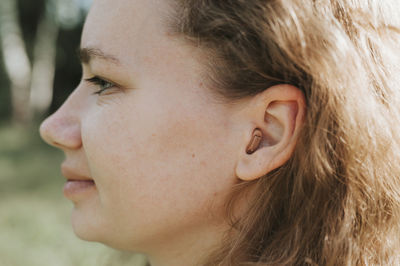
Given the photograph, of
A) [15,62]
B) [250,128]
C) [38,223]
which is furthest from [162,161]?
[15,62]

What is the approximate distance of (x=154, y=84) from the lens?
1.79 m

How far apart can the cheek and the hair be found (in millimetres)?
120

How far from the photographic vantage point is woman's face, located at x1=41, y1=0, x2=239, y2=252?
5.80 ft

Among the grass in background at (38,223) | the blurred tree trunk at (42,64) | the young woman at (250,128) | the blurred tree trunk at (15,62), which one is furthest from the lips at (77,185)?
the blurred tree trunk at (42,64)

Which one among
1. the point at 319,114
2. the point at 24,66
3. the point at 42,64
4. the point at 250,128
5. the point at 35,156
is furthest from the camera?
the point at 42,64

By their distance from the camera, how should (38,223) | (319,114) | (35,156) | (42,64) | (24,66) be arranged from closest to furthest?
(319,114)
(38,223)
(35,156)
(24,66)
(42,64)

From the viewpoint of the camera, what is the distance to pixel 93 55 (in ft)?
6.13

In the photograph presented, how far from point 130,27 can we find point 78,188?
28.5 inches

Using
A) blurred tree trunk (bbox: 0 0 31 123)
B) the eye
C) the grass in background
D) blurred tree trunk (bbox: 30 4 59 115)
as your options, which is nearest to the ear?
the eye

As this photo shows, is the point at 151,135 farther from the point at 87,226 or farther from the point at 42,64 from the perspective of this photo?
the point at 42,64

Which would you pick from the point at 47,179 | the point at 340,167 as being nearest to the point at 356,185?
the point at 340,167

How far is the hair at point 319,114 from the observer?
1640mm

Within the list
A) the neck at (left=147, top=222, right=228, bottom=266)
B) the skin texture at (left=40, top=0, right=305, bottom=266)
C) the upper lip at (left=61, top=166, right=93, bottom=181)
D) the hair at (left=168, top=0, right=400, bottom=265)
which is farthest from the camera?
the upper lip at (left=61, top=166, right=93, bottom=181)

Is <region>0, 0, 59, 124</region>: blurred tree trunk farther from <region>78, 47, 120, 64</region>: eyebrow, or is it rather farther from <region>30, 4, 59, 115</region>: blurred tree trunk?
<region>78, 47, 120, 64</region>: eyebrow
